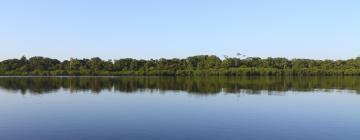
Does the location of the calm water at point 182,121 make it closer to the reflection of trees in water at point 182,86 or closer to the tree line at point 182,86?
the tree line at point 182,86

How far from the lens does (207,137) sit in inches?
608

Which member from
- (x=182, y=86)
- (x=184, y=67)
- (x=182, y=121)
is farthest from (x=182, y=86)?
(x=184, y=67)

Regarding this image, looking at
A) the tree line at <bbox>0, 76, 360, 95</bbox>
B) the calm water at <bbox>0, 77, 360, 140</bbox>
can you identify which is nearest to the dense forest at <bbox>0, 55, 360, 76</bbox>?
the tree line at <bbox>0, 76, 360, 95</bbox>

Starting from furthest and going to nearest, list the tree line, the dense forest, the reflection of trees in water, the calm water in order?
the dense forest, the reflection of trees in water, the tree line, the calm water

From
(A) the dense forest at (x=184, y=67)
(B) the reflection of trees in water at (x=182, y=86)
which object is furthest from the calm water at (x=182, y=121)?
(A) the dense forest at (x=184, y=67)

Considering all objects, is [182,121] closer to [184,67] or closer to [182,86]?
[182,86]

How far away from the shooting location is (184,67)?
13062 cm

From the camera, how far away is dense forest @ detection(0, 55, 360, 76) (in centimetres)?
11662

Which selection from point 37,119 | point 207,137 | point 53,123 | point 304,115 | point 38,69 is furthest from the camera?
point 38,69

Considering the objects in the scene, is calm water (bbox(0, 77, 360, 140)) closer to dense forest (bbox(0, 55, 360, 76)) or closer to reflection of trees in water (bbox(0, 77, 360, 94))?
reflection of trees in water (bbox(0, 77, 360, 94))

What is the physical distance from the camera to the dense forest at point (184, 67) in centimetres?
11662

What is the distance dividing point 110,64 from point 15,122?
116604mm

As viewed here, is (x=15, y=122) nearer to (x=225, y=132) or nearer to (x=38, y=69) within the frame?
(x=225, y=132)

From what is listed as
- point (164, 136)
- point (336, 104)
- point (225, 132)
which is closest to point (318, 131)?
point (225, 132)
